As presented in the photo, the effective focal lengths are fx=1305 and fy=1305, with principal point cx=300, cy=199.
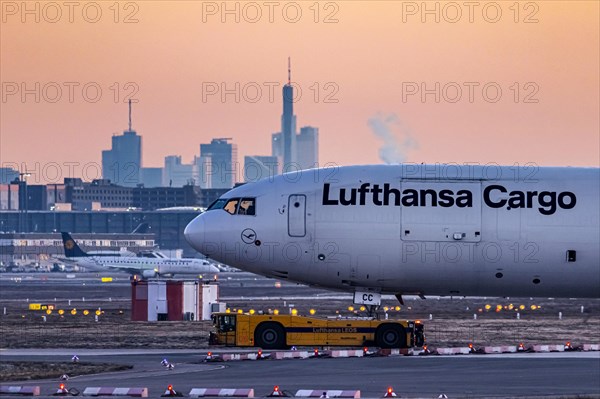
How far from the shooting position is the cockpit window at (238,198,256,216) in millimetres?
56344

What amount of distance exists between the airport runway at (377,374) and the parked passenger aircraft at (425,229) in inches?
143

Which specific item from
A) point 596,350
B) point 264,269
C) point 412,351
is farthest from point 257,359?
point 596,350

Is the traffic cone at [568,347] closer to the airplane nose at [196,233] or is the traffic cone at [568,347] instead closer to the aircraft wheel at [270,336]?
the aircraft wheel at [270,336]

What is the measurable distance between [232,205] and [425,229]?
28.1ft

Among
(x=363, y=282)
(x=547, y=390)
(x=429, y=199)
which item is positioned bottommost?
(x=547, y=390)

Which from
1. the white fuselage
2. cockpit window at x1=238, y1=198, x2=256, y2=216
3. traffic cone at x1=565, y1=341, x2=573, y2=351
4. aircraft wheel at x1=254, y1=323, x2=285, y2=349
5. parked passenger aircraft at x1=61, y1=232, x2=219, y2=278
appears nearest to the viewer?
cockpit window at x1=238, y1=198, x2=256, y2=216

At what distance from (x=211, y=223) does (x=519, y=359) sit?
14.6 meters

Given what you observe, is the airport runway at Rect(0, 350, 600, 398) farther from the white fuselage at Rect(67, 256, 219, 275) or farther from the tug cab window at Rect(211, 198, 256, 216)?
the white fuselage at Rect(67, 256, 219, 275)

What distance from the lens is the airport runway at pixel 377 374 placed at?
45156 millimetres

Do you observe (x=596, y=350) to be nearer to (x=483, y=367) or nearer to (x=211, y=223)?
(x=483, y=367)

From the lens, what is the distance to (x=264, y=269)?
186 feet

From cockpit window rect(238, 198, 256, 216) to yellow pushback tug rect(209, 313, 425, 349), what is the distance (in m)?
6.69

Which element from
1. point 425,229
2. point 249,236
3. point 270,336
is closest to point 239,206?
point 249,236

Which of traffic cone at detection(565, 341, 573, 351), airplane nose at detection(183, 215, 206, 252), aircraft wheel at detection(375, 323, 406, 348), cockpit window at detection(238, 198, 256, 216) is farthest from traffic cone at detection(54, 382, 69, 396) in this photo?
traffic cone at detection(565, 341, 573, 351)
